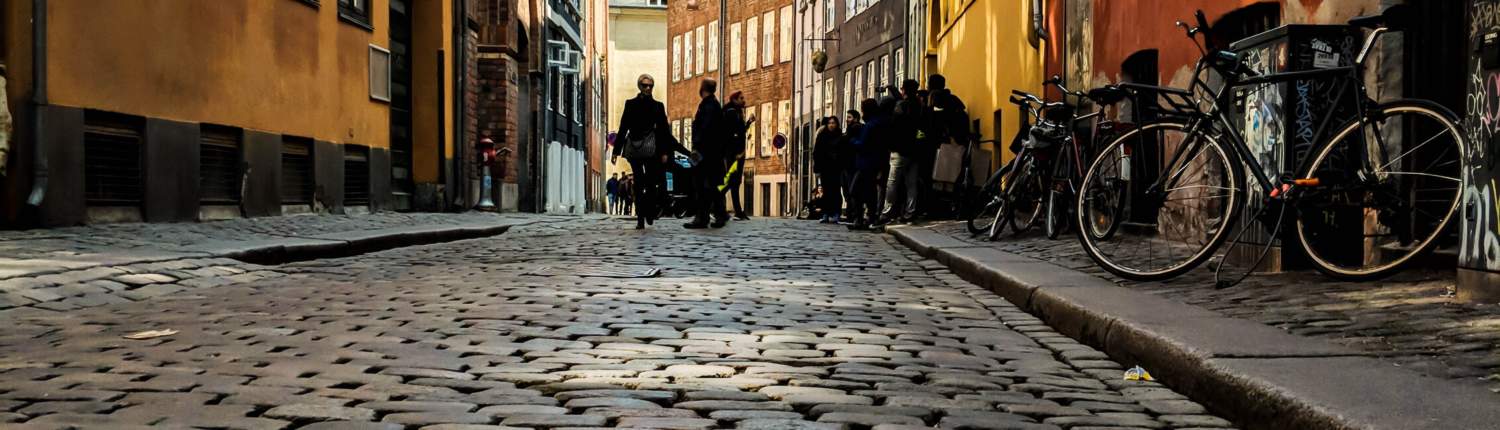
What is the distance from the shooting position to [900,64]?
36688mm

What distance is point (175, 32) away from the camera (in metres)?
14.8

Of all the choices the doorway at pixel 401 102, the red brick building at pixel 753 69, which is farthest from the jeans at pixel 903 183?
the red brick building at pixel 753 69

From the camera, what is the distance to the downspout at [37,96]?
1205 cm

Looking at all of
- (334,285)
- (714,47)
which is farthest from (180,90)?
(714,47)

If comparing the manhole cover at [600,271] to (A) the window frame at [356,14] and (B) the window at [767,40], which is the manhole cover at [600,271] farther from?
(B) the window at [767,40]

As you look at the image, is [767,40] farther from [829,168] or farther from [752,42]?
[829,168]

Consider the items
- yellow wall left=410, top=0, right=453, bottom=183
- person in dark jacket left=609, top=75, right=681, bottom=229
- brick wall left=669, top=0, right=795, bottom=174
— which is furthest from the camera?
brick wall left=669, top=0, right=795, bottom=174

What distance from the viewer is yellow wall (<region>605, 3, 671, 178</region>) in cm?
7975

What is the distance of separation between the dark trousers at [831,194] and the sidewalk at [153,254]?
9.08 meters

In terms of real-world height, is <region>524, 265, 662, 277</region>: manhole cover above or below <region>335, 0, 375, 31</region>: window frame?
below

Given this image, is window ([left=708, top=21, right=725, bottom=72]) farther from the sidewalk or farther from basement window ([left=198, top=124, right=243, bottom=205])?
the sidewalk

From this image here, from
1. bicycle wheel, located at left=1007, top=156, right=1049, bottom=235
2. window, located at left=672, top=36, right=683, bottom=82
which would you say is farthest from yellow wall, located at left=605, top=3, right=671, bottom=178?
bicycle wheel, located at left=1007, top=156, right=1049, bottom=235

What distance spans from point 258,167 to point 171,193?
7.53 ft

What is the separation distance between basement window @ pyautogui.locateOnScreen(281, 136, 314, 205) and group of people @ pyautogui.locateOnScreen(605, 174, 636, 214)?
33.9 meters
